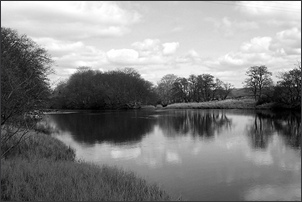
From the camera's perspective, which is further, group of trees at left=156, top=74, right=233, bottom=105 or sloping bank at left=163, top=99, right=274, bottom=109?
group of trees at left=156, top=74, right=233, bottom=105

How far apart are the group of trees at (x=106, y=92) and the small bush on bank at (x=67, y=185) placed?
5965cm

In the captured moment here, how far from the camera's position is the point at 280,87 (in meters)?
45.7

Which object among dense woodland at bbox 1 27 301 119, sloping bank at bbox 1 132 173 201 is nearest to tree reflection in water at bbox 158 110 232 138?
sloping bank at bbox 1 132 173 201

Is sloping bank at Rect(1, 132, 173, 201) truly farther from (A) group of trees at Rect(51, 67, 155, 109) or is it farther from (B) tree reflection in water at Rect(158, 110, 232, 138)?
(A) group of trees at Rect(51, 67, 155, 109)

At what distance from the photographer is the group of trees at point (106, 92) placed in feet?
224

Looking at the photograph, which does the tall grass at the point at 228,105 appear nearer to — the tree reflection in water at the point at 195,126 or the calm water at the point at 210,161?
the tree reflection in water at the point at 195,126

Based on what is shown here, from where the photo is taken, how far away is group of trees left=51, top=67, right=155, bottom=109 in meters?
68.2

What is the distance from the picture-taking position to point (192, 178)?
1008cm

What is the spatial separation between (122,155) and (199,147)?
4.60m

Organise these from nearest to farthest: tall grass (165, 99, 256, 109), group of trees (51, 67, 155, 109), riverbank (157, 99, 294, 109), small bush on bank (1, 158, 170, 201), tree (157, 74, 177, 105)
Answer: small bush on bank (1, 158, 170, 201) → riverbank (157, 99, 294, 109) → tall grass (165, 99, 256, 109) → group of trees (51, 67, 155, 109) → tree (157, 74, 177, 105)

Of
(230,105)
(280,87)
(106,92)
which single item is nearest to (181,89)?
(230,105)

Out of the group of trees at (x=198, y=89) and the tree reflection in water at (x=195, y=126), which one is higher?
the group of trees at (x=198, y=89)

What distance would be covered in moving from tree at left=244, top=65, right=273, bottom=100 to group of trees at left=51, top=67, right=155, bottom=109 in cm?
2337

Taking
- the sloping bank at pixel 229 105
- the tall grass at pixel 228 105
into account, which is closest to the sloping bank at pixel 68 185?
the sloping bank at pixel 229 105
